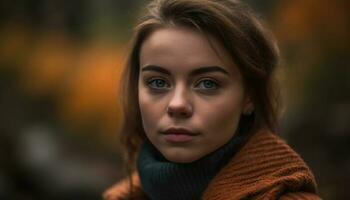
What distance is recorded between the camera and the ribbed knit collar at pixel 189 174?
8.06ft

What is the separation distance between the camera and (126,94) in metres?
2.89

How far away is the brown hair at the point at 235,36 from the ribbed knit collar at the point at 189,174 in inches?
7.9

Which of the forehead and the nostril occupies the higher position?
the forehead

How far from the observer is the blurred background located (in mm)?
5430

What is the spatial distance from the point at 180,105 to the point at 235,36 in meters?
0.33

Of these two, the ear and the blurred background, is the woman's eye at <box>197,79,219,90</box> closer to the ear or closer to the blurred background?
the ear

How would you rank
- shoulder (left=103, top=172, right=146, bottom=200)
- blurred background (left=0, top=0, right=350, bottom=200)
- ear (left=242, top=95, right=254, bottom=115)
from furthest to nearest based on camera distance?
1. blurred background (left=0, top=0, right=350, bottom=200)
2. shoulder (left=103, top=172, right=146, bottom=200)
3. ear (left=242, top=95, right=254, bottom=115)

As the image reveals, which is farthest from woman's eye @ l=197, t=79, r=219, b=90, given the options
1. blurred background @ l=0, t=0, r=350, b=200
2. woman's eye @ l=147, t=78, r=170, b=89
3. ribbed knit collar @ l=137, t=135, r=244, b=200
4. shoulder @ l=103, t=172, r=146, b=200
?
blurred background @ l=0, t=0, r=350, b=200

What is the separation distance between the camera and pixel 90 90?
635 cm

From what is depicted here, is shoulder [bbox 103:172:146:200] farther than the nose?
Yes

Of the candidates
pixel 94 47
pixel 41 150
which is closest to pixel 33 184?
pixel 41 150

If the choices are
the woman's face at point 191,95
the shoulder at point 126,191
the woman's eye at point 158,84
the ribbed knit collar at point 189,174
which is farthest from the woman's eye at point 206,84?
the shoulder at point 126,191

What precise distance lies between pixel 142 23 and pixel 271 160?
733 mm

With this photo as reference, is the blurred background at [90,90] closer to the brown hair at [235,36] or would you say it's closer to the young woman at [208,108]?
the brown hair at [235,36]
